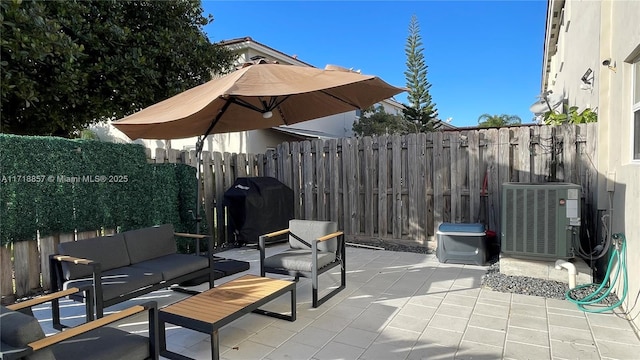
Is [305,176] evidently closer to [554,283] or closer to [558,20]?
[554,283]

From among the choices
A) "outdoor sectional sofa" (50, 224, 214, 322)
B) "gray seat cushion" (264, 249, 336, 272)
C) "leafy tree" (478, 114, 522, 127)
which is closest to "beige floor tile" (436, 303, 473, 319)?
"gray seat cushion" (264, 249, 336, 272)

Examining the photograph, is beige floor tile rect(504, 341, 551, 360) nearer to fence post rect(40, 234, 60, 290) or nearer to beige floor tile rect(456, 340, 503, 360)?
beige floor tile rect(456, 340, 503, 360)

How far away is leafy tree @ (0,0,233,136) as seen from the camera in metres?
4.82

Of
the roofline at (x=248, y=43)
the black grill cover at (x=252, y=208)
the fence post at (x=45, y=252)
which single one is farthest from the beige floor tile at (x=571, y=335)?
the roofline at (x=248, y=43)

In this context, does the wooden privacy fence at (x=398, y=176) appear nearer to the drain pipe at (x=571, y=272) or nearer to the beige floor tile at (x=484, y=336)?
the drain pipe at (x=571, y=272)

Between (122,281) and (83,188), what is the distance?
1.96 m

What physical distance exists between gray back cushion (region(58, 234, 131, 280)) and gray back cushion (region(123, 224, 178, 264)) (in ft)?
0.26

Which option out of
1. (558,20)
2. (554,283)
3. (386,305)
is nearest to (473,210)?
(554,283)

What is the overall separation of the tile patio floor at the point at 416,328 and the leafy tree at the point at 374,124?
11.6 m

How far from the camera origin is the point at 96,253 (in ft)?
11.6

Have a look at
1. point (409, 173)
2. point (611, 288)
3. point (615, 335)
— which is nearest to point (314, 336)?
point (615, 335)

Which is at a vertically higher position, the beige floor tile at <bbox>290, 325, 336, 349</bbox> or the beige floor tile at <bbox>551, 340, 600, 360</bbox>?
the beige floor tile at <bbox>290, 325, 336, 349</bbox>

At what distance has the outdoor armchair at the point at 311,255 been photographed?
12.4 ft

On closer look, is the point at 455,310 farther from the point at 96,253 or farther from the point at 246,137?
the point at 246,137
